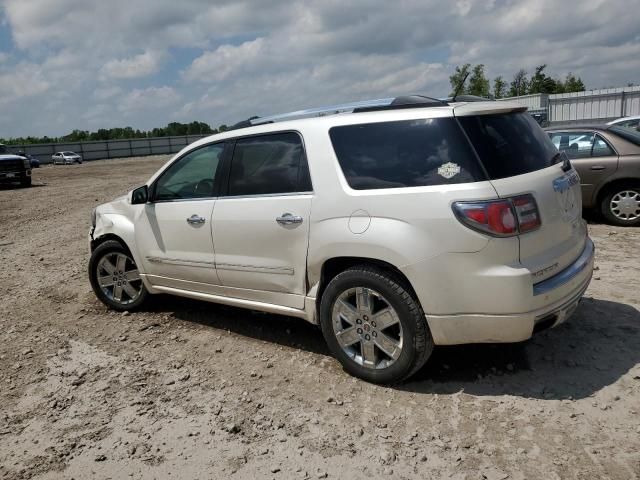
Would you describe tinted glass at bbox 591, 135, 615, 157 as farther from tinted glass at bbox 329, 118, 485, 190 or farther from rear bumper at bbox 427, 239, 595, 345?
tinted glass at bbox 329, 118, 485, 190

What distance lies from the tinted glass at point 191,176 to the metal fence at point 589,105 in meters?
21.2

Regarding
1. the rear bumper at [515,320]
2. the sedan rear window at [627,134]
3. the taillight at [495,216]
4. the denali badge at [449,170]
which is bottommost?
the rear bumper at [515,320]

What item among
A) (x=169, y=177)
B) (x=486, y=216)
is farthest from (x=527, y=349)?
(x=169, y=177)

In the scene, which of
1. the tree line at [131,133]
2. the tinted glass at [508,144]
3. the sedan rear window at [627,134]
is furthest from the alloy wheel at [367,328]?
the tree line at [131,133]

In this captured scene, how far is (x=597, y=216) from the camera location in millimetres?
8789

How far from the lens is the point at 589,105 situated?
25.0 m

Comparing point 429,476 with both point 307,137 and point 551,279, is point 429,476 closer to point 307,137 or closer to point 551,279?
point 551,279

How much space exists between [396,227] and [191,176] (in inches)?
86.8

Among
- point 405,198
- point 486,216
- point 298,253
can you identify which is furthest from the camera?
point 298,253

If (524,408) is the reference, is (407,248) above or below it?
above

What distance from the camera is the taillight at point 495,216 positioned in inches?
126

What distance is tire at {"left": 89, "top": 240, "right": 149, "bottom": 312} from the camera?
5.54m

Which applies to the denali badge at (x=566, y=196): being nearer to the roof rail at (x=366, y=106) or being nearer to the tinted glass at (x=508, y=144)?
the tinted glass at (x=508, y=144)

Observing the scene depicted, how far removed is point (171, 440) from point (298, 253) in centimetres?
147
